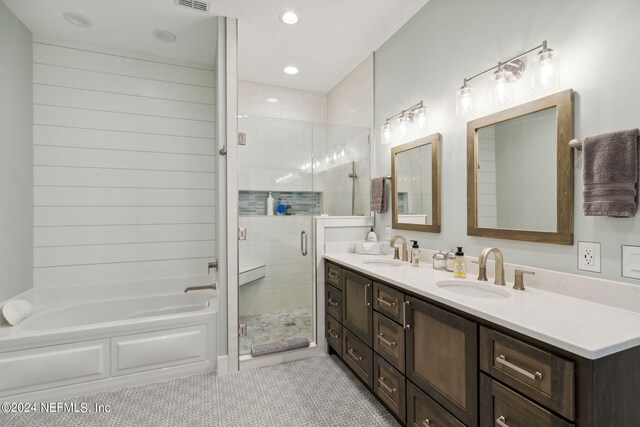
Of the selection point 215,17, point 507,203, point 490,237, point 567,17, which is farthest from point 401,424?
point 215,17

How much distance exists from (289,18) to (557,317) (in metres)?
2.52

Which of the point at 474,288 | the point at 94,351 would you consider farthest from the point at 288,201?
the point at 94,351

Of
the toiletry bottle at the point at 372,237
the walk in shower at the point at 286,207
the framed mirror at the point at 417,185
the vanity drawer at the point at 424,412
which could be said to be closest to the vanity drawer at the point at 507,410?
the vanity drawer at the point at 424,412

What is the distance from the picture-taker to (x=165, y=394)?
210cm

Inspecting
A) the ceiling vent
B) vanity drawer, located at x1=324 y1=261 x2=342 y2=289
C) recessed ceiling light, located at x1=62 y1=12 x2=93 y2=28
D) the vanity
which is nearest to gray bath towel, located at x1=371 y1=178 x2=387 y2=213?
vanity drawer, located at x1=324 y1=261 x2=342 y2=289

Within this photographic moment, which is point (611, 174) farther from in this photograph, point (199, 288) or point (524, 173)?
point (199, 288)

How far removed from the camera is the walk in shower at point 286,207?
257 centimetres

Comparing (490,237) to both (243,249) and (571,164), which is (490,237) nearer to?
(571,164)

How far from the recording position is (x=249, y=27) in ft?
8.06

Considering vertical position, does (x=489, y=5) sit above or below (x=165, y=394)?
above

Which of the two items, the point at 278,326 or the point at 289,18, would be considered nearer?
the point at 289,18

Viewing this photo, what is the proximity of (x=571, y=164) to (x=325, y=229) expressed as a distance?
172cm

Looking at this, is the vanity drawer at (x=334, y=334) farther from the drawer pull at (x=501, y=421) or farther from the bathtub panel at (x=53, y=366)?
the bathtub panel at (x=53, y=366)

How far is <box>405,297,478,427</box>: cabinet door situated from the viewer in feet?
3.97
